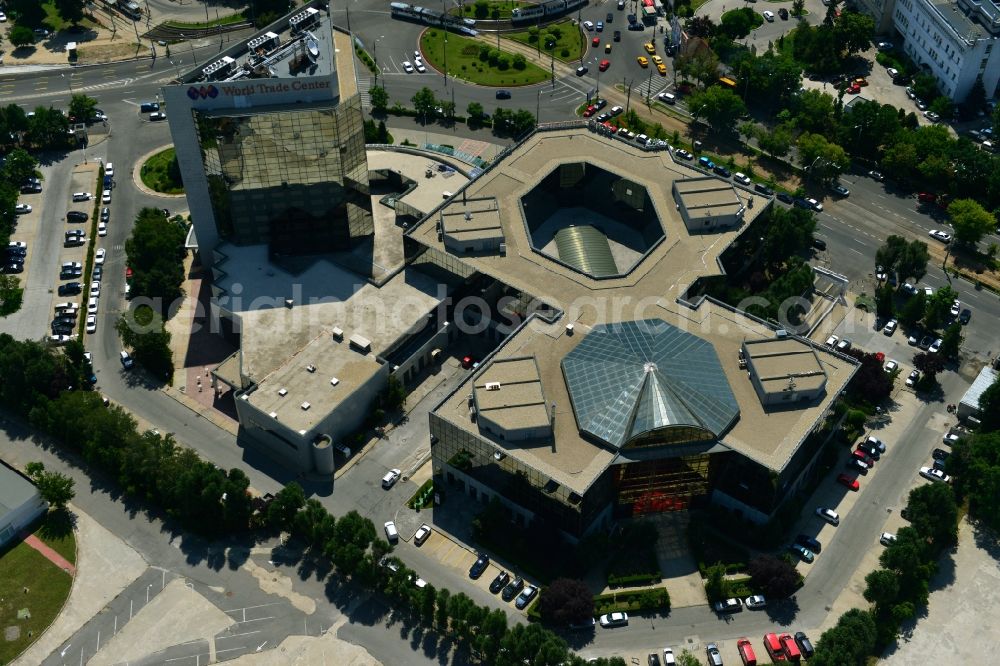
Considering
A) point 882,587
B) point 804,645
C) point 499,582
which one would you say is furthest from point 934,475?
point 499,582

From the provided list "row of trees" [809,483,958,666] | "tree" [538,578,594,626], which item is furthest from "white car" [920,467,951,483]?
"tree" [538,578,594,626]

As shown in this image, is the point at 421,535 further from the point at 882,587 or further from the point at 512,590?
the point at 882,587

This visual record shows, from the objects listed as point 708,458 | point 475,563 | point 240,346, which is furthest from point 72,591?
point 708,458

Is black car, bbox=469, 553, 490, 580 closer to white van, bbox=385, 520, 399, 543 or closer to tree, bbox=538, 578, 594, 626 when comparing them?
tree, bbox=538, 578, 594, 626

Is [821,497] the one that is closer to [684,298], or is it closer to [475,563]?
[684,298]

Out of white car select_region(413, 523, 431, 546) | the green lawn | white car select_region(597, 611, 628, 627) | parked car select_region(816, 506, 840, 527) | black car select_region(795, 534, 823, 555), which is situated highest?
parked car select_region(816, 506, 840, 527)

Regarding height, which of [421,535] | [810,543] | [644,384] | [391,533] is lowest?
[421,535]
